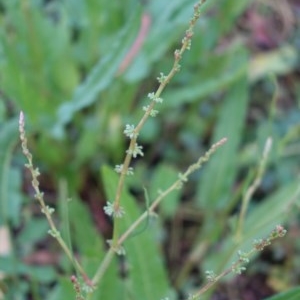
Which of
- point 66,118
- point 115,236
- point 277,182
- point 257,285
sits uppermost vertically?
point 66,118

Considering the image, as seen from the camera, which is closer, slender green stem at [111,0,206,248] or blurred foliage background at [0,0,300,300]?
slender green stem at [111,0,206,248]

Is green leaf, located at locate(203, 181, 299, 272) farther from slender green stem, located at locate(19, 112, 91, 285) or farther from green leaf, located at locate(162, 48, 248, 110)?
slender green stem, located at locate(19, 112, 91, 285)

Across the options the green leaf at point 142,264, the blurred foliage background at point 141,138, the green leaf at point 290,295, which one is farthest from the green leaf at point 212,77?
the green leaf at point 290,295

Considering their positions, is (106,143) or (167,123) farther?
(167,123)

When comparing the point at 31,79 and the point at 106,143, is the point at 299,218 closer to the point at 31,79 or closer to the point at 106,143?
the point at 106,143

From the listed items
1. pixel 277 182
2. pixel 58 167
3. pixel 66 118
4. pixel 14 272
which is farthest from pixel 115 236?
pixel 277 182

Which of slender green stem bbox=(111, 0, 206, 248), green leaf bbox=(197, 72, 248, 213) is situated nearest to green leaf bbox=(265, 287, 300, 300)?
slender green stem bbox=(111, 0, 206, 248)
